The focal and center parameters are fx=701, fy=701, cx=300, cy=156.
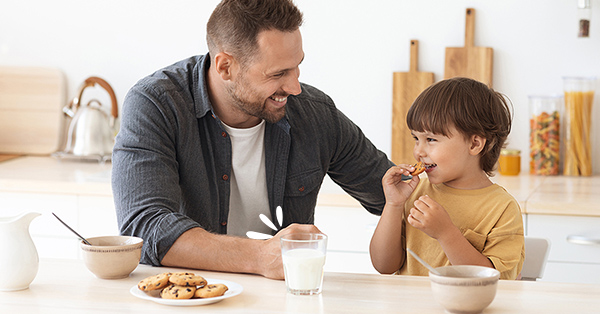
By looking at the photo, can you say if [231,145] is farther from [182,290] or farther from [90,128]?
[90,128]

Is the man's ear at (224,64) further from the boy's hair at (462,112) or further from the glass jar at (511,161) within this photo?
the glass jar at (511,161)

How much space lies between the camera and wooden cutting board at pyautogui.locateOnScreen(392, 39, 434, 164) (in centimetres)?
288

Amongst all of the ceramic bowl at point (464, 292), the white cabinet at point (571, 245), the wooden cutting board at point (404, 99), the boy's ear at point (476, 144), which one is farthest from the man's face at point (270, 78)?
the wooden cutting board at point (404, 99)

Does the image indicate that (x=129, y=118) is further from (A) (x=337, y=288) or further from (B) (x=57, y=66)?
(B) (x=57, y=66)

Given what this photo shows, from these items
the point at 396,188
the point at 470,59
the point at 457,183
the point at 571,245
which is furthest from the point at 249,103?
the point at 470,59

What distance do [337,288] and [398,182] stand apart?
0.43 metres

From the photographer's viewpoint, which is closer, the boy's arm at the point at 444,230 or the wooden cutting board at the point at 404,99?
the boy's arm at the point at 444,230

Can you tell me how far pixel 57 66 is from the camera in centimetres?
322

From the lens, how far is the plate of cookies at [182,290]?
1.13 meters

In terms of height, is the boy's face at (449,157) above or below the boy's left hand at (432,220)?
above

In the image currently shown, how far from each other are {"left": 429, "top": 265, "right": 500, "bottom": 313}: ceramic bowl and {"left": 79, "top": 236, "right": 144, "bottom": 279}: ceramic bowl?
1.81ft

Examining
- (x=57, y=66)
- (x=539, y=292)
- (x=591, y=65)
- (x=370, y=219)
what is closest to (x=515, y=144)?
(x=591, y=65)

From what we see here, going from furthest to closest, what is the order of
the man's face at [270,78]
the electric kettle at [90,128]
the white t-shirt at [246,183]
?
the electric kettle at [90,128]
the white t-shirt at [246,183]
the man's face at [270,78]

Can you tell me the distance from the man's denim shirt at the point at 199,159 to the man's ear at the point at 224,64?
0.16ft
